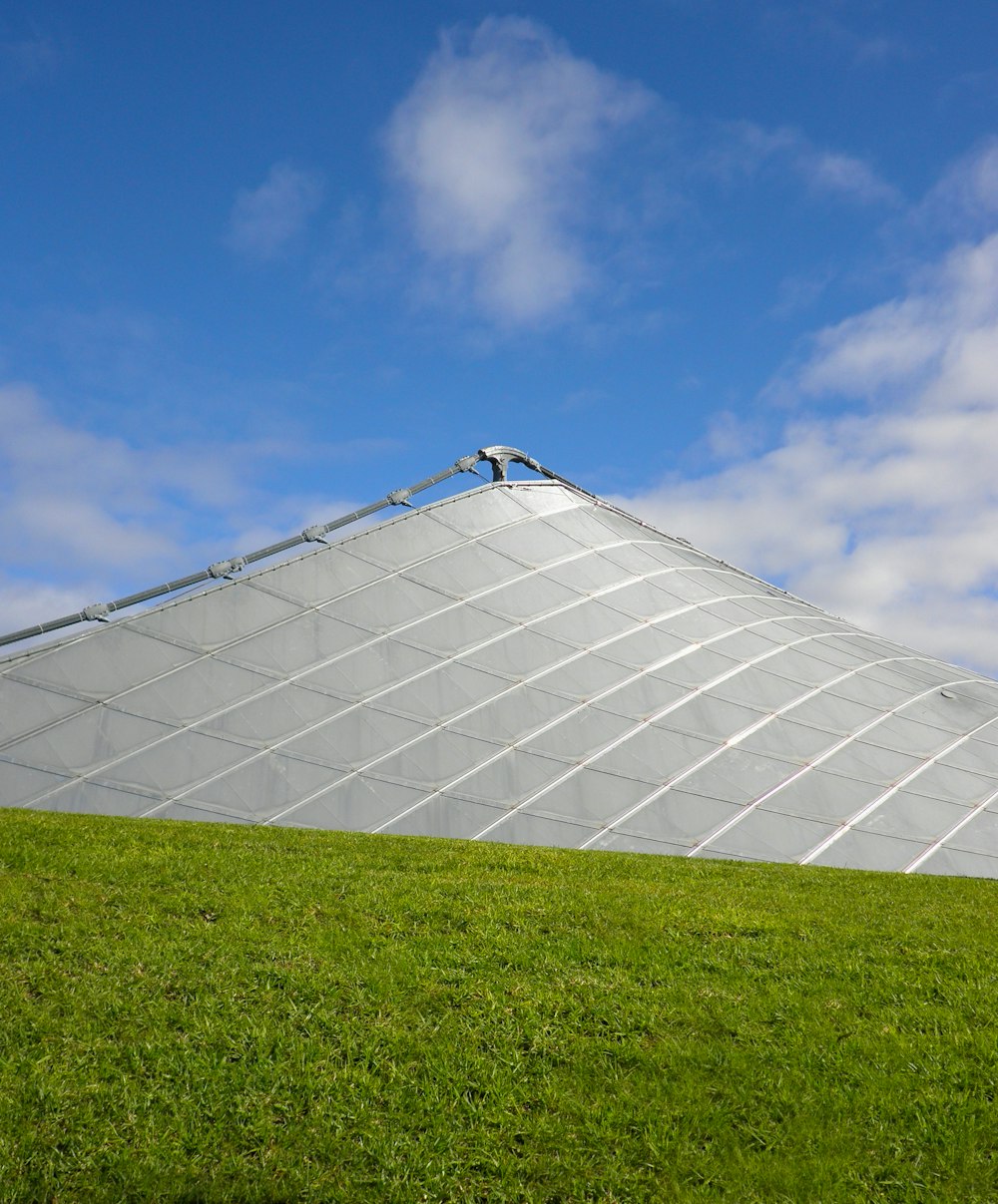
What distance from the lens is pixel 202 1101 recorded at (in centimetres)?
500

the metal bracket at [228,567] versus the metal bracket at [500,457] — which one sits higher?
the metal bracket at [500,457]

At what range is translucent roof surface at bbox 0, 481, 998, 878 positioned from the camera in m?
13.4

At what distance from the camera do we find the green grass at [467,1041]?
4.54m

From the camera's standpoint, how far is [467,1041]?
566 cm

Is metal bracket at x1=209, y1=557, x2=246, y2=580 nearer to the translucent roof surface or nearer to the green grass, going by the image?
the translucent roof surface

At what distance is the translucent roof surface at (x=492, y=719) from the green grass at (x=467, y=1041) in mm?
4721

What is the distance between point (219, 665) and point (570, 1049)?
11.0 meters

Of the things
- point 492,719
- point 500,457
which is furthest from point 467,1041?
point 500,457

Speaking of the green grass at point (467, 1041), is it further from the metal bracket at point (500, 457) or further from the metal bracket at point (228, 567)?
the metal bracket at point (500, 457)

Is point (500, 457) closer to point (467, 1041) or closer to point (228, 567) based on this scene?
point (228, 567)

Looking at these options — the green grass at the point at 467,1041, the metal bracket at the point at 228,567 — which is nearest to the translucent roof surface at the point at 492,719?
the metal bracket at the point at 228,567

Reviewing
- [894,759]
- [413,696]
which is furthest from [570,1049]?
[894,759]

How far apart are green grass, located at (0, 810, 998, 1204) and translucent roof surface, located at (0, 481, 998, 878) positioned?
4721 millimetres

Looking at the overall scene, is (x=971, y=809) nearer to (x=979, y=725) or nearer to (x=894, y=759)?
(x=894, y=759)
